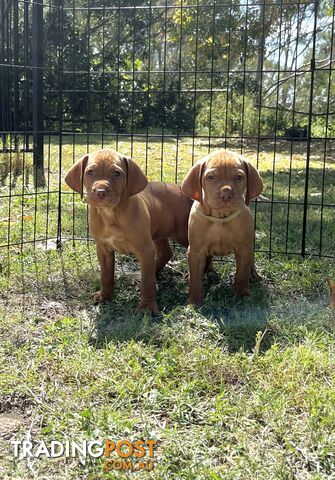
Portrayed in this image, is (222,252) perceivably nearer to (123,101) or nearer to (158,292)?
(158,292)

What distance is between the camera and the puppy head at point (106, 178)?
443 centimetres

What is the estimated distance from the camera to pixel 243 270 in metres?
4.92

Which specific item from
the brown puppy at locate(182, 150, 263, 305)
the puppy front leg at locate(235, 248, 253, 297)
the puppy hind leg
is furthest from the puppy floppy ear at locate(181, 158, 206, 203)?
the puppy hind leg

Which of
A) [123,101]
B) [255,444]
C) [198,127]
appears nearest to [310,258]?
[255,444]

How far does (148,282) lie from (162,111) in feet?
19.3

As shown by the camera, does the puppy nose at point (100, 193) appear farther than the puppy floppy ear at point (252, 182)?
No

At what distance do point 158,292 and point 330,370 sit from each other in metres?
1.99

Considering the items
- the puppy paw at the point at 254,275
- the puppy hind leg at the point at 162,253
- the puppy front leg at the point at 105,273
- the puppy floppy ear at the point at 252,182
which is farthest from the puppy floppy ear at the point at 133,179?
the puppy paw at the point at 254,275

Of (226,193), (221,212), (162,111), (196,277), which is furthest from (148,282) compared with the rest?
(162,111)

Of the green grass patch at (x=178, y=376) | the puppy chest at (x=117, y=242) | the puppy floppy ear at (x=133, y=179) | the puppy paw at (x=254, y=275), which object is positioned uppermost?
the puppy floppy ear at (x=133, y=179)

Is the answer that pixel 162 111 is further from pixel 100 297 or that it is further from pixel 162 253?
pixel 100 297

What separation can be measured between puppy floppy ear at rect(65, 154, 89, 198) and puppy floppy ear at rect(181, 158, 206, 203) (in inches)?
30.8

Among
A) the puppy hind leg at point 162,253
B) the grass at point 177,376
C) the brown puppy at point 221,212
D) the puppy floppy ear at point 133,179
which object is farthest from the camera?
the puppy hind leg at point 162,253

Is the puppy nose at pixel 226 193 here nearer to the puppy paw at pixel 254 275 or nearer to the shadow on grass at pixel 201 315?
the shadow on grass at pixel 201 315
